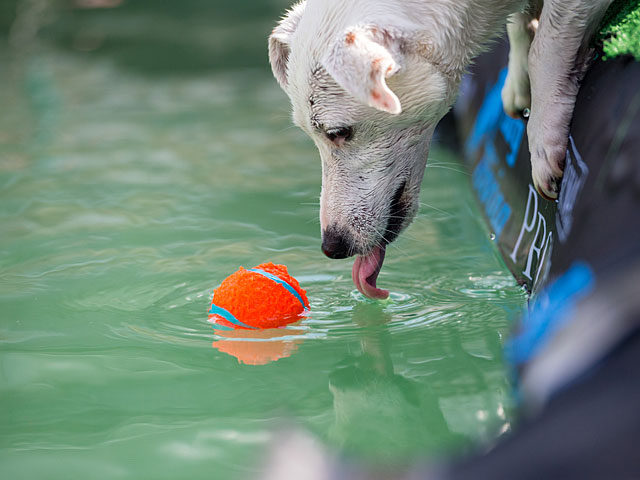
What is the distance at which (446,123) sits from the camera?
4.75 meters

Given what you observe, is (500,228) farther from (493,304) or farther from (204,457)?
(204,457)

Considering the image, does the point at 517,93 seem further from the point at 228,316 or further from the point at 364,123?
the point at 228,316

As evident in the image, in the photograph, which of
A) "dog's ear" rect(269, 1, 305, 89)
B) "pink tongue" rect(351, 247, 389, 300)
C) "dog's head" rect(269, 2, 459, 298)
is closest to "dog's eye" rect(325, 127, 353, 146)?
"dog's head" rect(269, 2, 459, 298)

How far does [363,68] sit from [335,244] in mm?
633

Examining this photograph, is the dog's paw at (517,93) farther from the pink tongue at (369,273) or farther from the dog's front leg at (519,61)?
the pink tongue at (369,273)

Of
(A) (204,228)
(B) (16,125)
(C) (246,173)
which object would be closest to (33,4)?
(B) (16,125)

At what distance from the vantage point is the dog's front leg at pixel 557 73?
219cm

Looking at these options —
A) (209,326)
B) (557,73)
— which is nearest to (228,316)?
(209,326)

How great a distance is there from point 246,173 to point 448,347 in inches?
91.3

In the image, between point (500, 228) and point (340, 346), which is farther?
point (500, 228)

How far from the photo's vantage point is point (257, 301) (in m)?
2.35

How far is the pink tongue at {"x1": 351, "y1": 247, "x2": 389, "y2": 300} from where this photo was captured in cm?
249

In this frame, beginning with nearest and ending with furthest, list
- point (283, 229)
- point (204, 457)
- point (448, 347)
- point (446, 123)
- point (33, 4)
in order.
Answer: point (204, 457), point (448, 347), point (283, 229), point (446, 123), point (33, 4)

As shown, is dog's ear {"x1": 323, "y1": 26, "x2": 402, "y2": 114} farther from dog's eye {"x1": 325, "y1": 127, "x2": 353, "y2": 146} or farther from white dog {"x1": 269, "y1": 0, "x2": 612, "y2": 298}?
dog's eye {"x1": 325, "y1": 127, "x2": 353, "y2": 146}
